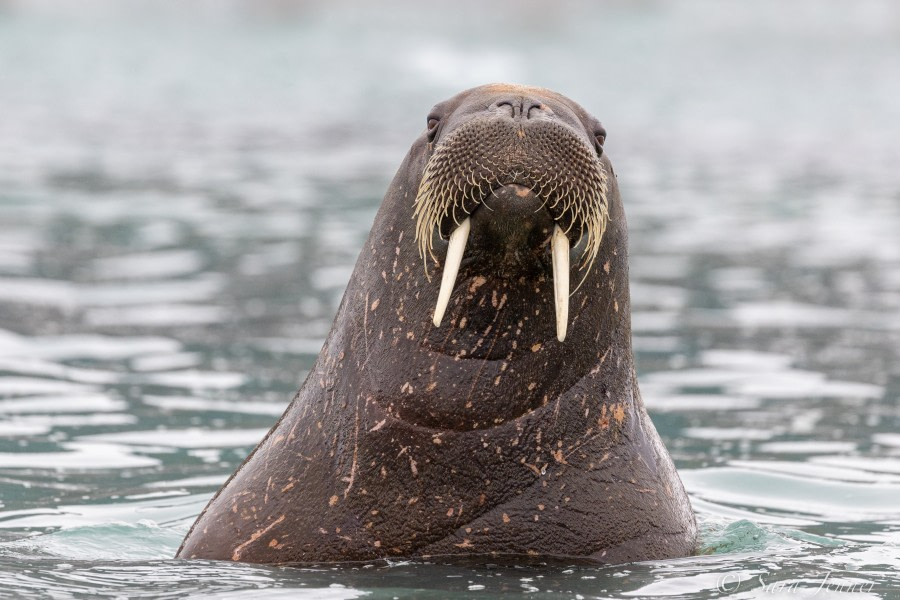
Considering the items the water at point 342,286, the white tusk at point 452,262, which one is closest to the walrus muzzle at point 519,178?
the white tusk at point 452,262

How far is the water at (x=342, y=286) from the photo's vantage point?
6.14 meters

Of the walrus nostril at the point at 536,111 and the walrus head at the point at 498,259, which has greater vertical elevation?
the walrus nostril at the point at 536,111

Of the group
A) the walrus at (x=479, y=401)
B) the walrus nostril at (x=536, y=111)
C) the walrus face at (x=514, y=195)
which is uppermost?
the walrus nostril at (x=536, y=111)

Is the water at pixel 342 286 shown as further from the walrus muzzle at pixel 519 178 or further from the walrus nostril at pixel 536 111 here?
the walrus nostril at pixel 536 111

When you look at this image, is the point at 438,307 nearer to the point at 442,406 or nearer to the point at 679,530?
the point at 442,406

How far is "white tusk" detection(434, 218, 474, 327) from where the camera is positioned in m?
4.78

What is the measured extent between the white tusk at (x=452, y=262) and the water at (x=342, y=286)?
876 millimetres

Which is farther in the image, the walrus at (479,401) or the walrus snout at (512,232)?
the walrus at (479,401)

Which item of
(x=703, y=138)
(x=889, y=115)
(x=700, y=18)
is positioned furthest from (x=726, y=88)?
(x=700, y=18)

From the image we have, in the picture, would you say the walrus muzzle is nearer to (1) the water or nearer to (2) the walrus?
(2) the walrus

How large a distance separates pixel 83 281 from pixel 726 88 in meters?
23.3

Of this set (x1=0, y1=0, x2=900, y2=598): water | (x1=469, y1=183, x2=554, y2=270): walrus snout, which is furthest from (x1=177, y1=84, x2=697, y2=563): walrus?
(x1=0, y1=0, x2=900, y2=598): water

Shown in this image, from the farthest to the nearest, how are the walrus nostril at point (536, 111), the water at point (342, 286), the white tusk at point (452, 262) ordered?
the water at point (342, 286) < the walrus nostril at point (536, 111) < the white tusk at point (452, 262)

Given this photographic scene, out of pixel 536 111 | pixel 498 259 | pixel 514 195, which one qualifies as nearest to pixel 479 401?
pixel 498 259
